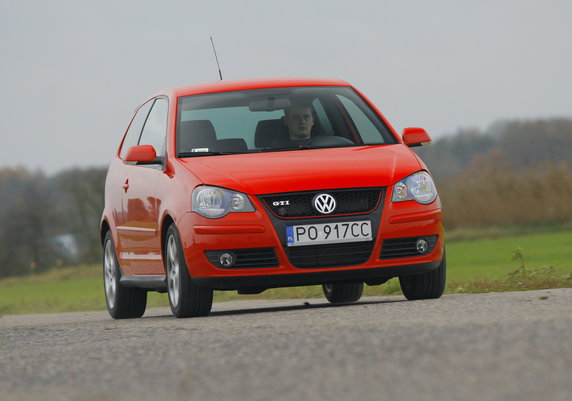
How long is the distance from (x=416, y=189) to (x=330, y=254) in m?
0.79

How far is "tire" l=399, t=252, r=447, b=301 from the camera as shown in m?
9.70

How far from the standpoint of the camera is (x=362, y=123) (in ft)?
34.2

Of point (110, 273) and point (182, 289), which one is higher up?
point (182, 289)

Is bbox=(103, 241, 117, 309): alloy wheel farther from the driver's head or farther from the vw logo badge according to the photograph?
the vw logo badge

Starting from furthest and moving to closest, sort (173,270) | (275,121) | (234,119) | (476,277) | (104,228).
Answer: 1. (476,277)
2. (104,228)
3. (234,119)
4. (275,121)
5. (173,270)

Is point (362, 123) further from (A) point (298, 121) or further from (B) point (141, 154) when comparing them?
(B) point (141, 154)

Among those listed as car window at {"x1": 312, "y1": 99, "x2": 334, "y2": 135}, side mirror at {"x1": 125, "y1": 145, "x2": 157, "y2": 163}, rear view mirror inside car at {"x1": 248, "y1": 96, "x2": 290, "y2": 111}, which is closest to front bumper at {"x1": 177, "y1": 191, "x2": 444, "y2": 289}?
side mirror at {"x1": 125, "y1": 145, "x2": 157, "y2": 163}

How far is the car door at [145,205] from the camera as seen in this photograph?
391 inches

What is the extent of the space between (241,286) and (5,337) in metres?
1.65

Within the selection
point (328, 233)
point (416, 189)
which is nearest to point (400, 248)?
point (416, 189)

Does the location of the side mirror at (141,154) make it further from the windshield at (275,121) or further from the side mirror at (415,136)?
the side mirror at (415,136)

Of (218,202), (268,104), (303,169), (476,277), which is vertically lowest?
(476,277)

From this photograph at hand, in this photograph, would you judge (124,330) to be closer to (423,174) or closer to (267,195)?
(267,195)

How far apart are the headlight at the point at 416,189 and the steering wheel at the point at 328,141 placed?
897 mm
